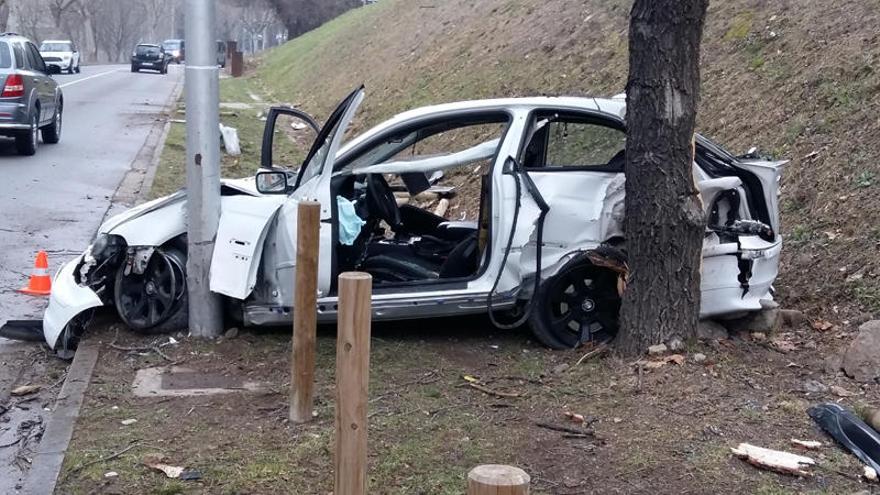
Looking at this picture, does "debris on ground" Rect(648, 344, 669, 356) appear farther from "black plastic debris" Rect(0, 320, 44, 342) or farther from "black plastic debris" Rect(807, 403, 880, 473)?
"black plastic debris" Rect(0, 320, 44, 342)

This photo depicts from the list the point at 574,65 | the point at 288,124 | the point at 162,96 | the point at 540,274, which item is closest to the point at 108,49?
the point at 162,96

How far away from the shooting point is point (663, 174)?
5.84 meters

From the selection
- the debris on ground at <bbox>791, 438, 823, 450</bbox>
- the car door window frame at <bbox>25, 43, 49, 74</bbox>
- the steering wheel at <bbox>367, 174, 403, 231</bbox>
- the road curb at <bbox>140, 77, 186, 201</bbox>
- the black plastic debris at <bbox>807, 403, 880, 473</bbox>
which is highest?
the car door window frame at <bbox>25, 43, 49, 74</bbox>

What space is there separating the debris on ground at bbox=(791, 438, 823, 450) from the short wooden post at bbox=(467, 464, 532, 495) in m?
2.61

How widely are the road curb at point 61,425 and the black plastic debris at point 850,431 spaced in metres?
3.56

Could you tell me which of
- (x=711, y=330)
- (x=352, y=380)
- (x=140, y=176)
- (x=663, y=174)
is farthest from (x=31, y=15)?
(x=352, y=380)

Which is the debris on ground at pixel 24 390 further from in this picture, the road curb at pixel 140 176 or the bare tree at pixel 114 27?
the bare tree at pixel 114 27

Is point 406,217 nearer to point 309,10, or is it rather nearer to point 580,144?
point 580,144

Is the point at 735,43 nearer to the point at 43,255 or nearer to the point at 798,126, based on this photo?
the point at 798,126

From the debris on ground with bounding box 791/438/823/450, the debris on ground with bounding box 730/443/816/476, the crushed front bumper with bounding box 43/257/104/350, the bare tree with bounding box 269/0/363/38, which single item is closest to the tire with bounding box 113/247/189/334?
the crushed front bumper with bounding box 43/257/104/350

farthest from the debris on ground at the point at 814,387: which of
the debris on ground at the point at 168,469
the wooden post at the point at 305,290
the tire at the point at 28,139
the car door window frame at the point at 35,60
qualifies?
the car door window frame at the point at 35,60

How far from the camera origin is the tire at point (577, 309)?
6.53 m

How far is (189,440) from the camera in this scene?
5172 mm

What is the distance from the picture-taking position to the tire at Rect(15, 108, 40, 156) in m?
16.8
